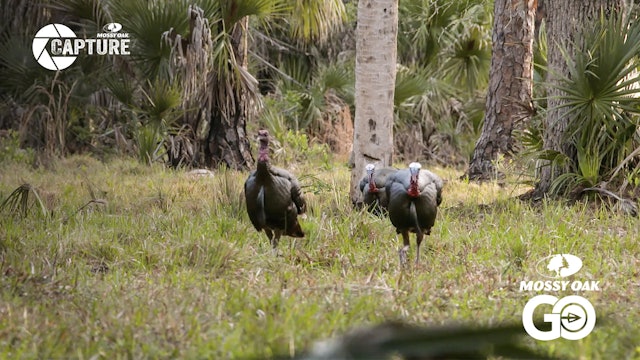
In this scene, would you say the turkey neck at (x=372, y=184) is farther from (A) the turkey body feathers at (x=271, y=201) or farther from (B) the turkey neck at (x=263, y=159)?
(B) the turkey neck at (x=263, y=159)

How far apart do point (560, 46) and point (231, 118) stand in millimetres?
4902

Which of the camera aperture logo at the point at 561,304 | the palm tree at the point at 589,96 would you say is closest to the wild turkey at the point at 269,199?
the camera aperture logo at the point at 561,304

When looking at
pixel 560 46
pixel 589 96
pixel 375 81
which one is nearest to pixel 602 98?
pixel 589 96

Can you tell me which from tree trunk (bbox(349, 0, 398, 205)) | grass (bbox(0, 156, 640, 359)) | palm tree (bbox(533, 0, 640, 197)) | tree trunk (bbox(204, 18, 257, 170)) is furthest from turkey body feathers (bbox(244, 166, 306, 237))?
tree trunk (bbox(204, 18, 257, 170))

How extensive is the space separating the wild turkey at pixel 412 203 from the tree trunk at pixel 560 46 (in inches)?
86.5

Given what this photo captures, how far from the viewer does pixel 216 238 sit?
5977 mm

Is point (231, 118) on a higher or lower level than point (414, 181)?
lower

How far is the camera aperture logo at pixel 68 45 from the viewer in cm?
1078

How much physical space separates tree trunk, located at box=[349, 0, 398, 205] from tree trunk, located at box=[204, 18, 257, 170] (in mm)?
3235

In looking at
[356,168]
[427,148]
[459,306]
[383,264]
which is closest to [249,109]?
[356,168]

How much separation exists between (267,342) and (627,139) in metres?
5.35

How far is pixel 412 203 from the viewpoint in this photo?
5480 millimetres

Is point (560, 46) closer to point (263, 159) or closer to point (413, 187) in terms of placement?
point (413, 187)

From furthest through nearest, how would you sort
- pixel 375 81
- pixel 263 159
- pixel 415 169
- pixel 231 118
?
pixel 231 118, pixel 375 81, pixel 263 159, pixel 415 169
